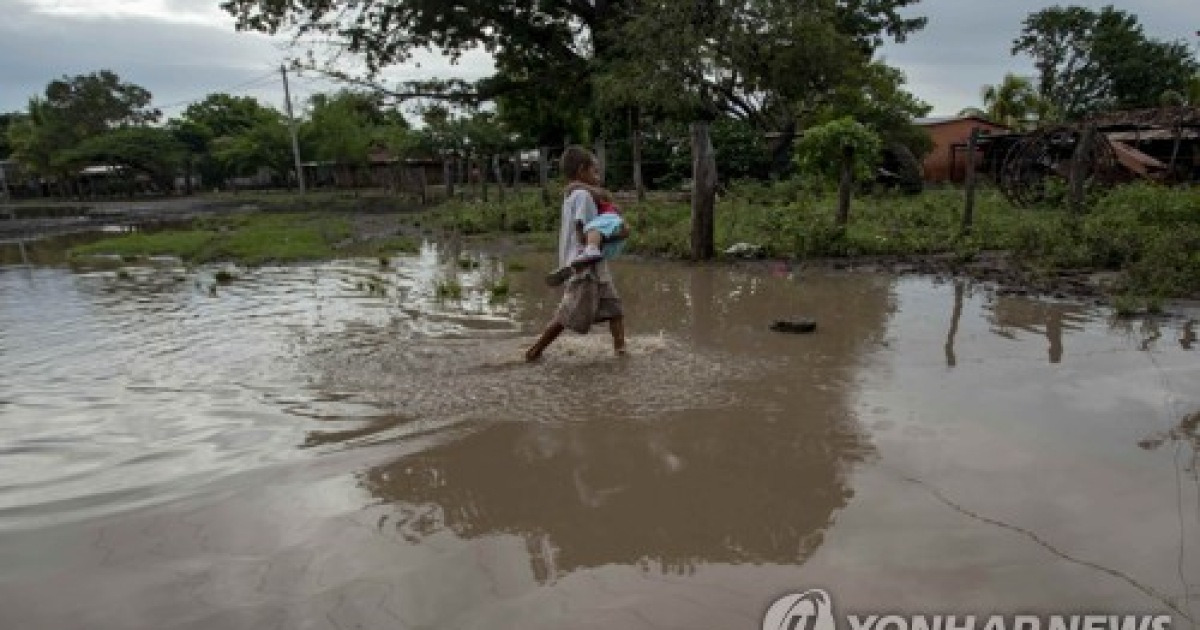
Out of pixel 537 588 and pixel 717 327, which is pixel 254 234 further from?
pixel 537 588

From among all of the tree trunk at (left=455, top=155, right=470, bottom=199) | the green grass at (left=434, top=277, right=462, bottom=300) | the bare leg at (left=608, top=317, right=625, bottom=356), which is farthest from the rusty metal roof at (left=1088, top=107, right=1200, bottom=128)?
the tree trunk at (left=455, top=155, right=470, bottom=199)

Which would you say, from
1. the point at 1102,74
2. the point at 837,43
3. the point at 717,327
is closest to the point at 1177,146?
the point at 837,43

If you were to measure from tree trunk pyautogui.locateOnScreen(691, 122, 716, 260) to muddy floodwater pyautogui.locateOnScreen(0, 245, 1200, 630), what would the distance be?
12.7ft

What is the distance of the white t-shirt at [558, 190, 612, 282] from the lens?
523 cm

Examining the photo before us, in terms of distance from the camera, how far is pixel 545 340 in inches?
215

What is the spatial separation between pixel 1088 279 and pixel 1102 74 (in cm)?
3522

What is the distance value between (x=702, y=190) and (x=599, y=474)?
287 inches

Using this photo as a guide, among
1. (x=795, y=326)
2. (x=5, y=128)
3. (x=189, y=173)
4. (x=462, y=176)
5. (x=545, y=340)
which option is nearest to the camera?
(x=545, y=340)

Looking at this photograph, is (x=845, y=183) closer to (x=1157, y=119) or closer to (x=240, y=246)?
(x=1157, y=119)

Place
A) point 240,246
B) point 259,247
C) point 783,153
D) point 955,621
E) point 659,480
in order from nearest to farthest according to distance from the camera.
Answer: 1. point 955,621
2. point 659,480
3. point 259,247
4. point 240,246
5. point 783,153

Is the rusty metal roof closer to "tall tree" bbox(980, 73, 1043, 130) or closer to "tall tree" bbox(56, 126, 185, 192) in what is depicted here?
"tall tree" bbox(980, 73, 1043, 130)

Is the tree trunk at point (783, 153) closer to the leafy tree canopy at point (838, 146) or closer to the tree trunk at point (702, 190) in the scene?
the leafy tree canopy at point (838, 146)

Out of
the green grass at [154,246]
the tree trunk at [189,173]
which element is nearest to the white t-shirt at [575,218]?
the green grass at [154,246]

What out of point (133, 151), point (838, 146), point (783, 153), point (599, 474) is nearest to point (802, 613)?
point (599, 474)
